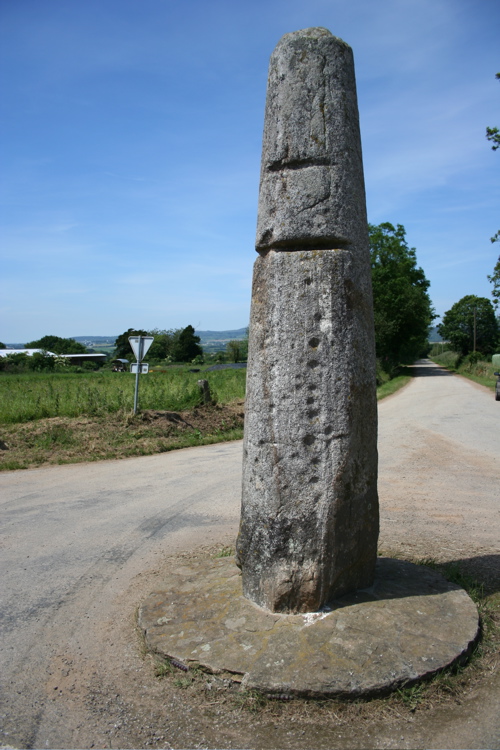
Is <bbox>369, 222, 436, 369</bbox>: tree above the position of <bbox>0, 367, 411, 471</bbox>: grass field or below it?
above

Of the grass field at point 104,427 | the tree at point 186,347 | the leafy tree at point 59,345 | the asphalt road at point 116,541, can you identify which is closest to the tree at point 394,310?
the grass field at point 104,427

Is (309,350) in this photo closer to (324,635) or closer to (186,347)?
(324,635)

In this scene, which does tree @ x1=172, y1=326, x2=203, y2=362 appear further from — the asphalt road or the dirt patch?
the asphalt road

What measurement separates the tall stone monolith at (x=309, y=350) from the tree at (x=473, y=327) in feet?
208

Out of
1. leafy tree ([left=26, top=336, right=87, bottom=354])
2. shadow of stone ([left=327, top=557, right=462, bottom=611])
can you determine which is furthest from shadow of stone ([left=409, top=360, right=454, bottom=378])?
leafy tree ([left=26, top=336, right=87, bottom=354])

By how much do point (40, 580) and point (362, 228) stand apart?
3932 millimetres

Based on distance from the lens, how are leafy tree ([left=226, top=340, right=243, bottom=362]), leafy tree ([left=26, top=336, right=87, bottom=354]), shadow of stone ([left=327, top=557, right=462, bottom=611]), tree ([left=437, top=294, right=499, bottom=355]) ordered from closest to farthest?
shadow of stone ([left=327, top=557, right=462, bottom=611]), tree ([left=437, top=294, right=499, bottom=355]), leafy tree ([left=226, top=340, right=243, bottom=362]), leafy tree ([left=26, top=336, right=87, bottom=354])

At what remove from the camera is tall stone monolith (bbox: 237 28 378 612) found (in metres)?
3.75

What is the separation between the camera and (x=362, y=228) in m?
4.01

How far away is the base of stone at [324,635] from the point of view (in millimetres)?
3230

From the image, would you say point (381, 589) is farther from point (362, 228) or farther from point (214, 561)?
point (362, 228)

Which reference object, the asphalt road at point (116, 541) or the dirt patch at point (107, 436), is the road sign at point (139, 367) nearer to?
the dirt patch at point (107, 436)

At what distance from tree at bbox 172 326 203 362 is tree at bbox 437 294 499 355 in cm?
3374

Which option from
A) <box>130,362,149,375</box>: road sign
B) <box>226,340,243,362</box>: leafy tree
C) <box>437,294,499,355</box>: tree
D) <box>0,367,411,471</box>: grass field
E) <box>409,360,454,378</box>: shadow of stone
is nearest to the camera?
<box>0,367,411,471</box>: grass field
